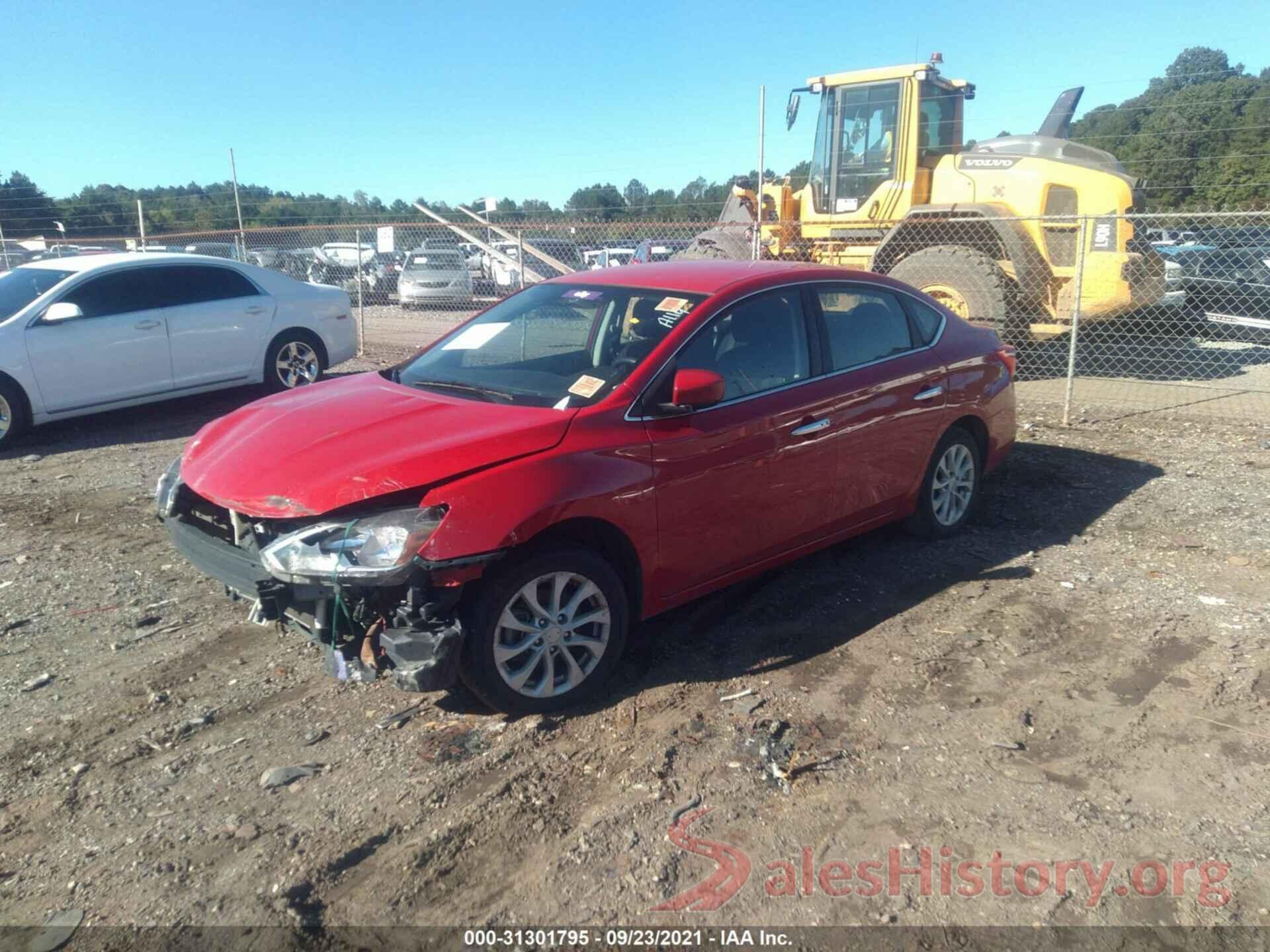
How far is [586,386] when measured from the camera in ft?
13.1

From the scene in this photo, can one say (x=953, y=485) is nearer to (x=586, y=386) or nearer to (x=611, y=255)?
(x=586, y=386)

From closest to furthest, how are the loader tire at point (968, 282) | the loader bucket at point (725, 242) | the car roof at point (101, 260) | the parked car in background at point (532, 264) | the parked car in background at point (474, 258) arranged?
the car roof at point (101, 260)
the loader tire at point (968, 282)
the loader bucket at point (725, 242)
the parked car in background at point (532, 264)
the parked car in background at point (474, 258)

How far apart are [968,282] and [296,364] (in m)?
7.17

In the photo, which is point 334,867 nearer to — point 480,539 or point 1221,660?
point 480,539

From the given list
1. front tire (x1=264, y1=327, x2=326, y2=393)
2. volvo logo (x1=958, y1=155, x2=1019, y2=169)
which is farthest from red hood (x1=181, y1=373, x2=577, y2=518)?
volvo logo (x1=958, y1=155, x2=1019, y2=169)

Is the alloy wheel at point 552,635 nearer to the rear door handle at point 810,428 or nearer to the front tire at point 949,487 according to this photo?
the rear door handle at point 810,428

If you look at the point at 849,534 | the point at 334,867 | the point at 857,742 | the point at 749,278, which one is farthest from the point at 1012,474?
the point at 334,867

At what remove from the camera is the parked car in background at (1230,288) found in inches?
523

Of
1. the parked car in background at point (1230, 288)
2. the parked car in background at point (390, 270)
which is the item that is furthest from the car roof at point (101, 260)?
the parked car in background at point (1230, 288)

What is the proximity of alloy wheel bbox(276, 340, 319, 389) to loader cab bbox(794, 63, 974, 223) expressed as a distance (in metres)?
6.45

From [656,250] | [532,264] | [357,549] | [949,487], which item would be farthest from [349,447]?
[656,250]

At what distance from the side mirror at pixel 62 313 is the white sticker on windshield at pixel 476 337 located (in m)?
4.86

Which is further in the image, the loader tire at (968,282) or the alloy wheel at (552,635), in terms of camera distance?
the loader tire at (968,282)

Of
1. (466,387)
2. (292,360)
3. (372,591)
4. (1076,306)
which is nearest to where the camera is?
(372,591)
